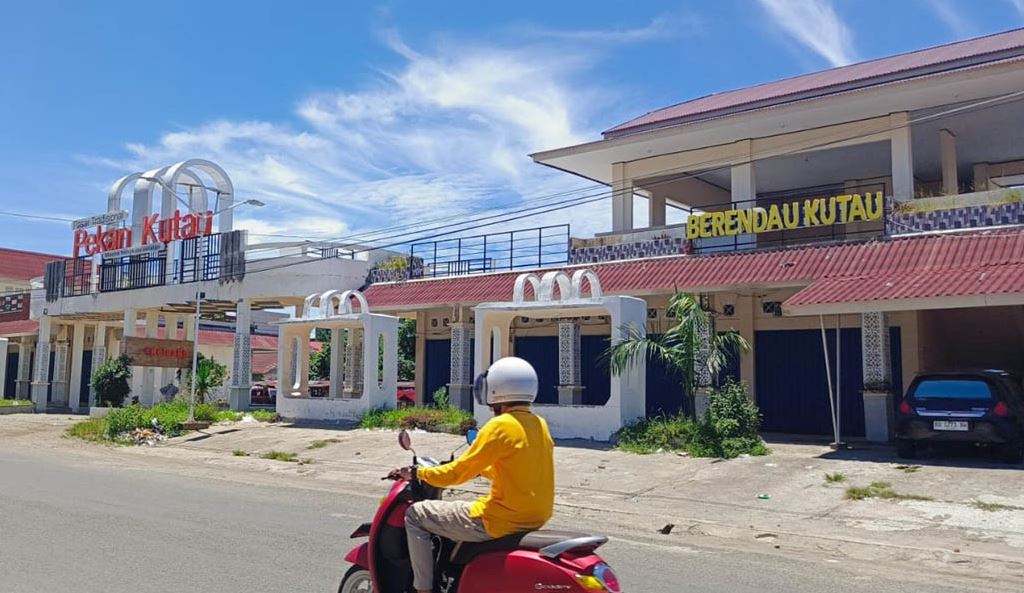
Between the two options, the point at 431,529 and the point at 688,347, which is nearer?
the point at 431,529

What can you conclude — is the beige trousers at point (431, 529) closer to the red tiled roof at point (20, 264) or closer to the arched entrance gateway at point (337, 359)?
the arched entrance gateway at point (337, 359)

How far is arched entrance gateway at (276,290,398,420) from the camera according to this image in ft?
74.4

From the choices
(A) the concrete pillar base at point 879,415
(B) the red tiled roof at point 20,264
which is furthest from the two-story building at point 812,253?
(B) the red tiled roof at point 20,264

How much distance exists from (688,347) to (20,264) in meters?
51.8

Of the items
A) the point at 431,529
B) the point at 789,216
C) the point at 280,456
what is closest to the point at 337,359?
the point at 280,456

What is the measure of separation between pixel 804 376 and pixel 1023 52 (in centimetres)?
872

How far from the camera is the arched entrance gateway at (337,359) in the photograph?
22.7 meters

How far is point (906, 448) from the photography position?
1408cm


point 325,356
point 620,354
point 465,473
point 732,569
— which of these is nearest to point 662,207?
point 620,354

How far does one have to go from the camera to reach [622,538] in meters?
9.72

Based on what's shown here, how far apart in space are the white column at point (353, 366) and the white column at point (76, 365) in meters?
16.0

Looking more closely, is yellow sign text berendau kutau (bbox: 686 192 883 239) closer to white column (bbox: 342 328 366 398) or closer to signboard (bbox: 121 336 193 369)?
white column (bbox: 342 328 366 398)

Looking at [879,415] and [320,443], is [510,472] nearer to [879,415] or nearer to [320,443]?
[879,415]

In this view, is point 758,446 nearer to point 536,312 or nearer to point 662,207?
point 536,312
